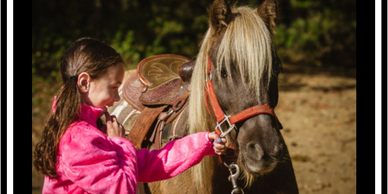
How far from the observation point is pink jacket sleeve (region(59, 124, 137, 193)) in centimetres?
125

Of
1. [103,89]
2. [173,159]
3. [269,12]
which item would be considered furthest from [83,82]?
[269,12]

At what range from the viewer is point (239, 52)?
1586 millimetres

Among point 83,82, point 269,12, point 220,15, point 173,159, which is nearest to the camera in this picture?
point 83,82

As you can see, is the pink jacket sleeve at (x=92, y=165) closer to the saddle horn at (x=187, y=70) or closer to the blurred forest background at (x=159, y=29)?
the saddle horn at (x=187, y=70)

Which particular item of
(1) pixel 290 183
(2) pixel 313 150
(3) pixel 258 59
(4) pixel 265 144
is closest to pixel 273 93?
(3) pixel 258 59

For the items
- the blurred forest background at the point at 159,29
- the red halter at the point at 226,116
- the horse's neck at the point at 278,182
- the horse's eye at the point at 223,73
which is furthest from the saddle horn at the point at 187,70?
the blurred forest background at the point at 159,29

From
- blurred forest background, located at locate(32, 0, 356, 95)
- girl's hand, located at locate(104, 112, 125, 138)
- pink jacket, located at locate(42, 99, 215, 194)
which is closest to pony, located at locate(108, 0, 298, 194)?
pink jacket, located at locate(42, 99, 215, 194)

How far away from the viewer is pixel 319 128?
6.46m

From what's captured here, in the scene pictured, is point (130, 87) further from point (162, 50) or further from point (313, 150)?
point (162, 50)

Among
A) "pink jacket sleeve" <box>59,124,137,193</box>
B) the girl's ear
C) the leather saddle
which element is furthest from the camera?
the leather saddle

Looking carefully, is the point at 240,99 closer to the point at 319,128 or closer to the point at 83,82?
the point at 83,82

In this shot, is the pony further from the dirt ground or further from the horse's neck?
Result: the dirt ground

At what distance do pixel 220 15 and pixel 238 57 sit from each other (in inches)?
13.0

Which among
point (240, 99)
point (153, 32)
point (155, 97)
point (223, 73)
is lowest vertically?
point (155, 97)
